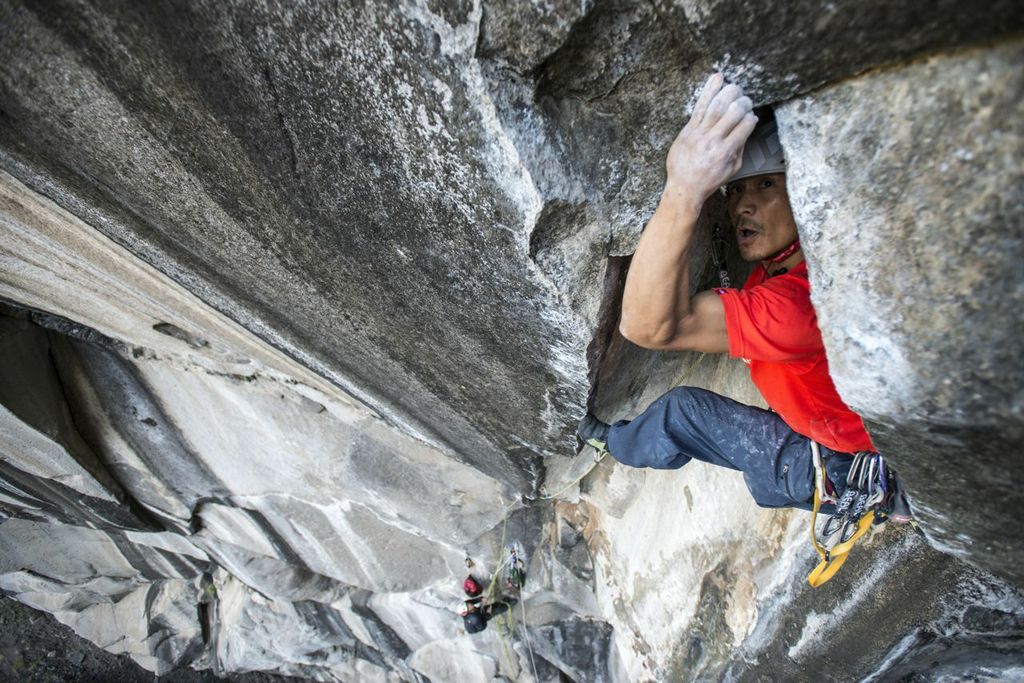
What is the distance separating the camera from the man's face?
4.89 ft

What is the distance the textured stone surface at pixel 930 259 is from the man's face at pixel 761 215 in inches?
13.2

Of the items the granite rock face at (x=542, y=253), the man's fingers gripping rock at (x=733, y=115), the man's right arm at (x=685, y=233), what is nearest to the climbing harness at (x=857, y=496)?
the granite rock face at (x=542, y=253)

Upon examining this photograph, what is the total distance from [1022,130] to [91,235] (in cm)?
264

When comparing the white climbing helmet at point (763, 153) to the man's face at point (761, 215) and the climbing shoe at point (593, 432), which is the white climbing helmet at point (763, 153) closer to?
the man's face at point (761, 215)

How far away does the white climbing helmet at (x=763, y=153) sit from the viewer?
1265mm

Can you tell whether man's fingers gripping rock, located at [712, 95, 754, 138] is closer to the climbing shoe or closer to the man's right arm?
the man's right arm

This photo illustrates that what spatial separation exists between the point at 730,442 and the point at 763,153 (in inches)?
40.7

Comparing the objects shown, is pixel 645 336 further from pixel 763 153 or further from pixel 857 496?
pixel 857 496

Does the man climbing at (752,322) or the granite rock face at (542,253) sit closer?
the granite rock face at (542,253)

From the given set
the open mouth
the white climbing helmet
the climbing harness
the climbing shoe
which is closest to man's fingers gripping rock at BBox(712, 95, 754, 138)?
the white climbing helmet

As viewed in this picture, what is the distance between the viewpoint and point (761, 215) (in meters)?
1.55

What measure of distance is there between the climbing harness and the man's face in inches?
24.3

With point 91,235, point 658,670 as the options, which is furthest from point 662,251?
point 658,670

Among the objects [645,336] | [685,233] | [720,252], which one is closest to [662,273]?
[685,233]
